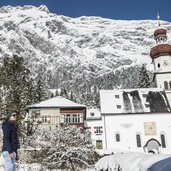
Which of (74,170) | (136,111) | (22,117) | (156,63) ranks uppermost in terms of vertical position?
(156,63)

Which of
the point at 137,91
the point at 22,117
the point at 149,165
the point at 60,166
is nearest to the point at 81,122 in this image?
the point at 22,117

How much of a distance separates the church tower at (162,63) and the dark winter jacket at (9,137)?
53.2 metres

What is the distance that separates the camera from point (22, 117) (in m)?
29.6

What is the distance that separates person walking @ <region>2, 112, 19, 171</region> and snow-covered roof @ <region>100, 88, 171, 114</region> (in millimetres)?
45172

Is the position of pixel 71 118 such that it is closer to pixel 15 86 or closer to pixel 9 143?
pixel 15 86

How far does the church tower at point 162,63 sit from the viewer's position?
60781 mm

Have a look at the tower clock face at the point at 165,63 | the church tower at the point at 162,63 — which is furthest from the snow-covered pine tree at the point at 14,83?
the tower clock face at the point at 165,63

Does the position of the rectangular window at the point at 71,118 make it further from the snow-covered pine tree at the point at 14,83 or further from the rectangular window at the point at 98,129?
the rectangular window at the point at 98,129

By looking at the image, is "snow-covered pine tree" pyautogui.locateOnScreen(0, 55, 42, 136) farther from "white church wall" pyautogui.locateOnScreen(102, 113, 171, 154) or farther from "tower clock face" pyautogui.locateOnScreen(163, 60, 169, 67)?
"tower clock face" pyautogui.locateOnScreen(163, 60, 169, 67)

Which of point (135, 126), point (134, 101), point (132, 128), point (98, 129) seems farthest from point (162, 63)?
point (98, 129)

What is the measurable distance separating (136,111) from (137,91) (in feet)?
18.0

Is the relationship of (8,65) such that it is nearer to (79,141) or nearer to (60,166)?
(79,141)

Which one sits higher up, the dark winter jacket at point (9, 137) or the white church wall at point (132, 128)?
the white church wall at point (132, 128)

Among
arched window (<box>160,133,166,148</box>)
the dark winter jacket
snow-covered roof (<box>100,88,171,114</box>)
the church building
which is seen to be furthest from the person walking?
arched window (<box>160,133,166,148</box>)
